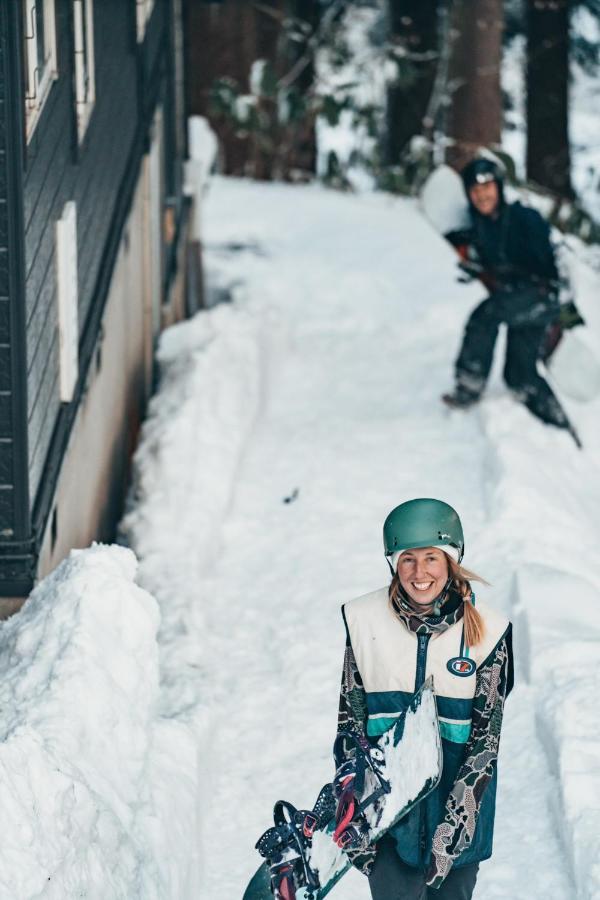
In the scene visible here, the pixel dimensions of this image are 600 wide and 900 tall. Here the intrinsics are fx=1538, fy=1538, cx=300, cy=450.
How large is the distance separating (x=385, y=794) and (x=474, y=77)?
14.1 m

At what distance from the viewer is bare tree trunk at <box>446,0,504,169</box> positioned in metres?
16.9

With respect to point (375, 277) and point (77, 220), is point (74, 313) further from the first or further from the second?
point (375, 277)

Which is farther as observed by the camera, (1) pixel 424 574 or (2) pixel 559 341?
(2) pixel 559 341

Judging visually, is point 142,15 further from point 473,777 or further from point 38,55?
point 473,777

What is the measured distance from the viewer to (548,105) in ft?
70.1

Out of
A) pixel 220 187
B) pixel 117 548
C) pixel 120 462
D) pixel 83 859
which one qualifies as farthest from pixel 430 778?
pixel 220 187

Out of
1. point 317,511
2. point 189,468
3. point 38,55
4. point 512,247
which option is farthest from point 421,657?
point 512,247

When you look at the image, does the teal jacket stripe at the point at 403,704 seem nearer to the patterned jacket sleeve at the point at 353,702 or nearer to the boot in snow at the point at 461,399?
the patterned jacket sleeve at the point at 353,702

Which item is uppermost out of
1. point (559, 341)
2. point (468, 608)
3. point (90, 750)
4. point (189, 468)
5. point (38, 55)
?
point (38, 55)

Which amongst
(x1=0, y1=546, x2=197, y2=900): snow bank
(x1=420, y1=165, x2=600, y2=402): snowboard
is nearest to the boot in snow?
(x1=420, y1=165, x2=600, y2=402): snowboard

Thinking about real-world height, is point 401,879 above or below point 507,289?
above

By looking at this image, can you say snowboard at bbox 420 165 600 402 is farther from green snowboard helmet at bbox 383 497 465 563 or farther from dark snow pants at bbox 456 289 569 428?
green snowboard helmet at bbox 383 497 465 563

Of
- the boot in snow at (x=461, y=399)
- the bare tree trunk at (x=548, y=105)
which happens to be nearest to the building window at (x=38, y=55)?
the boot in snow at (x=461, y=399)

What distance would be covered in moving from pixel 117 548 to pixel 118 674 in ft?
2.10
